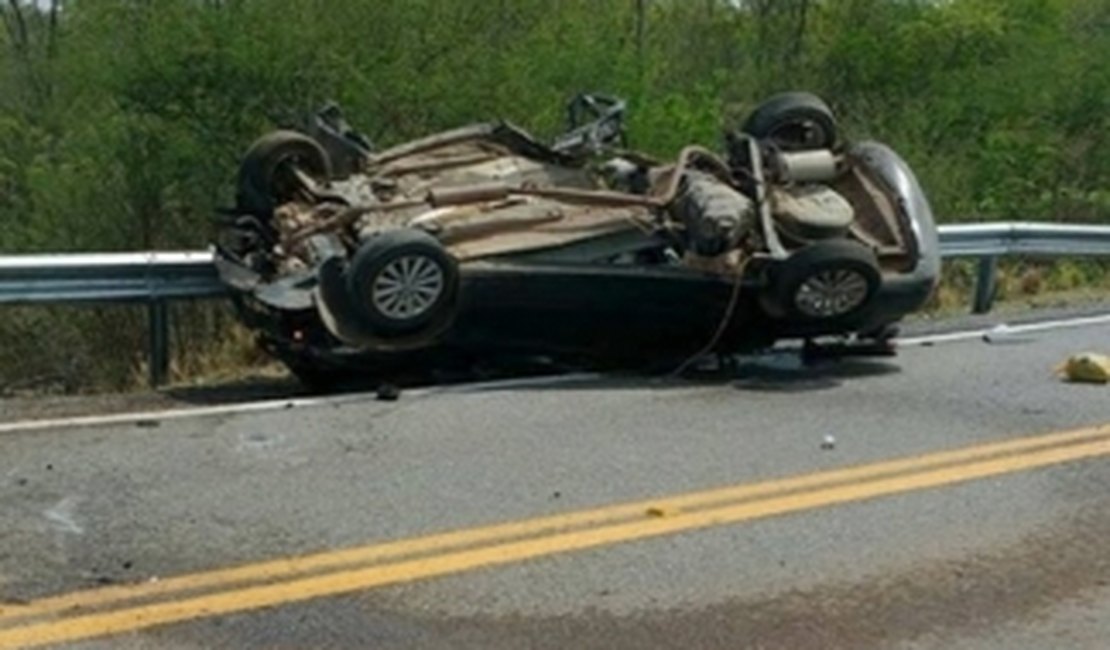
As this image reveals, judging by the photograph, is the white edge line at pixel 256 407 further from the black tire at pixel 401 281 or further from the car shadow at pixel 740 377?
the black tire at pixel 401 281

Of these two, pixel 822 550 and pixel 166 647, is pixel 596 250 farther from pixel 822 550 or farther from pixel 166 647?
pixel 166 647

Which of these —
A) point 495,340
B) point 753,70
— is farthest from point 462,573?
point 753,70

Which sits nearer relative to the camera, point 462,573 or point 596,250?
point 462,573

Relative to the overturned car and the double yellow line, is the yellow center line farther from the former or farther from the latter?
the overturned car

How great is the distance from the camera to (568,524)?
18.9 ft

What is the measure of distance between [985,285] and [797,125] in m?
3.06

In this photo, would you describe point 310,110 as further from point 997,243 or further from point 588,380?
point 588,380

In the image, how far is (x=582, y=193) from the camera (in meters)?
8.86

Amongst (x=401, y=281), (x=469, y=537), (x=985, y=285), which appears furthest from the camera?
(x=985, y=285)

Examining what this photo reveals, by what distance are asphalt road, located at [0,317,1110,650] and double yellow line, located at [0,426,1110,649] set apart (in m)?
0.01

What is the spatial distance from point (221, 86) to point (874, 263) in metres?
8.67

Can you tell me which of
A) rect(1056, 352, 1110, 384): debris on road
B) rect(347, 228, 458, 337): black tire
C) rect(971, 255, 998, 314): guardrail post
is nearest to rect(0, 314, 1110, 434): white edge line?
rect(347, 228, 458, 337): black tire

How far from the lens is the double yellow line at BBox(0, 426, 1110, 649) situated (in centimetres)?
462

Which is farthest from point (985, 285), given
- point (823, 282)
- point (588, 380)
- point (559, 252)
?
point (559, 252)
